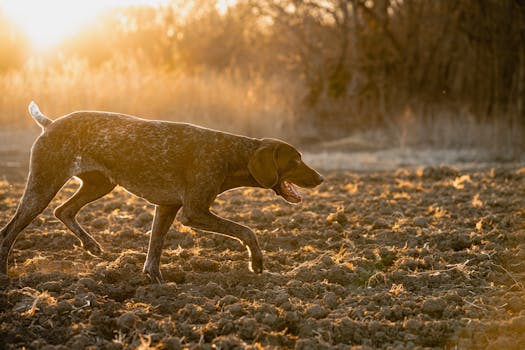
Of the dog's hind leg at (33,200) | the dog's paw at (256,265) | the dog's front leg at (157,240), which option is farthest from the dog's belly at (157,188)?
the dog's paw at (256,265)

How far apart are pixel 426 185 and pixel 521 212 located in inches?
101

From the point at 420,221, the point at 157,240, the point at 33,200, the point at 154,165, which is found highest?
the point at 154,165

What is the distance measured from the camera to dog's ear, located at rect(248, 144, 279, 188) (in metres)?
5.53

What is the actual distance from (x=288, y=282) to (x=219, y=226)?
0.66 m

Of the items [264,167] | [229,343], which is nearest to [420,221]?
[264,167]

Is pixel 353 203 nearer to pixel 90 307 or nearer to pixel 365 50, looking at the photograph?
pixel 90 307

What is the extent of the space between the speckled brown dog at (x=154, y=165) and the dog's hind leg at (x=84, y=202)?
39 cm

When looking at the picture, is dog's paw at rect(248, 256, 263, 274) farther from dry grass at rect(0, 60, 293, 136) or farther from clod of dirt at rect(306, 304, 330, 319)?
dry grass at rect(0, 60, 293, 136)

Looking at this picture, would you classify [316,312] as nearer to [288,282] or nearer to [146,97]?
[288,282]

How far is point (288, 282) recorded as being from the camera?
208 inches

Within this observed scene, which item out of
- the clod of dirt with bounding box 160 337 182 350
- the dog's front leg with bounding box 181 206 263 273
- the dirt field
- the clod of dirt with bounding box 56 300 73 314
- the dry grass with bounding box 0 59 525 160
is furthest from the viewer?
the dry grass with bounding box 0 59 525 160

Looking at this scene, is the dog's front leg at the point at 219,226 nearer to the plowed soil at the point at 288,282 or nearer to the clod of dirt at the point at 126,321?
the plowed soil at the point at 288,282

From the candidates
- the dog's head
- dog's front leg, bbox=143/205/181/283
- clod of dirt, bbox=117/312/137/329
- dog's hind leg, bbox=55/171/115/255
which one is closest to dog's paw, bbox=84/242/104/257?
dog's hind leg, bbox=55/171/115/255

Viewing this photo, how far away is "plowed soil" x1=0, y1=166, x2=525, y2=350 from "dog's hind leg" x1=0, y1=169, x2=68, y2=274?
23 centimetres
